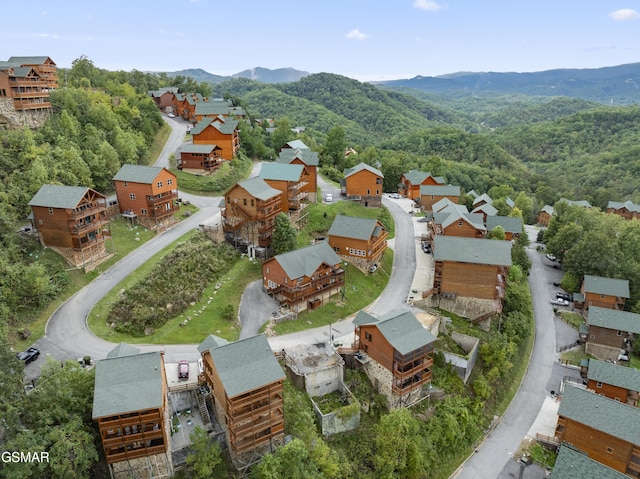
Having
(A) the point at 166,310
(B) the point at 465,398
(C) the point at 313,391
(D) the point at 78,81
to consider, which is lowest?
(B) the point at 465,398

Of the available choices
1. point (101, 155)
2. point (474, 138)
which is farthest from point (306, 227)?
point (474, 138)

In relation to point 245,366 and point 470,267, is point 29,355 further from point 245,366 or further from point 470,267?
point 470,267

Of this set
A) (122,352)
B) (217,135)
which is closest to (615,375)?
(122,352)

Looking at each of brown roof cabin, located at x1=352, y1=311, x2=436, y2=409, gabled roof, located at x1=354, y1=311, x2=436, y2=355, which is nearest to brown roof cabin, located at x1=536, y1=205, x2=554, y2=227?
brown roof cabin, located at x1=352, y1=311, x2=436, y2=409

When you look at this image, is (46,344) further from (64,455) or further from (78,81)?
(78,81)

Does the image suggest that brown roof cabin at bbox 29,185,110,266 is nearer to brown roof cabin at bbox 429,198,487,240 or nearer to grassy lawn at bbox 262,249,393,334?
grassy lawn at bbox 262,249,393,334

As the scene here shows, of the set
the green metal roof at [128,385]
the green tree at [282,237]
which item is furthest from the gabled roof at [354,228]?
the green metal roof at [128,385]
